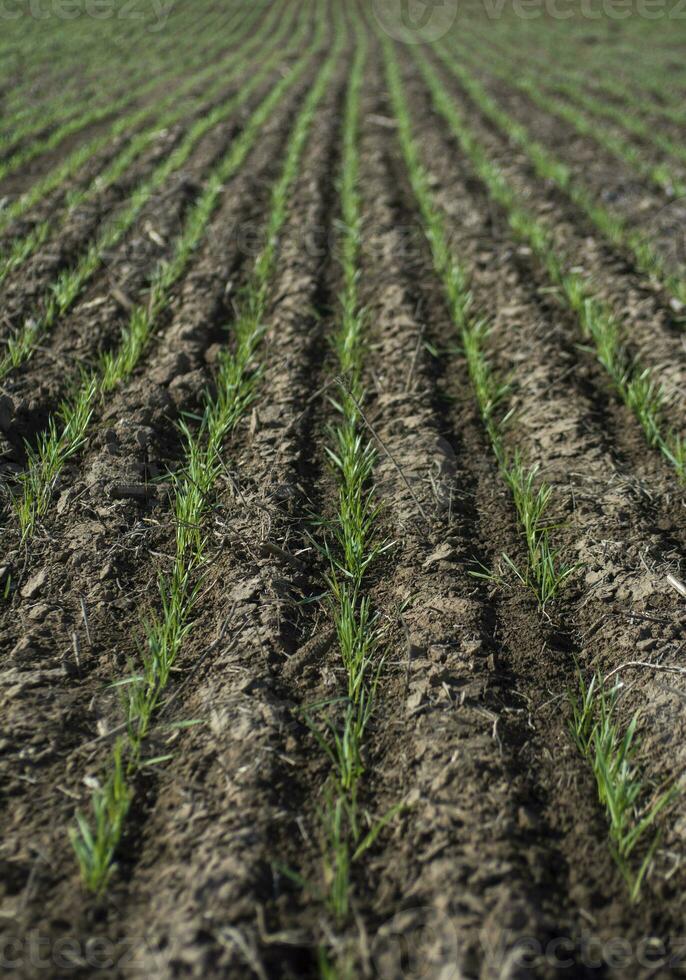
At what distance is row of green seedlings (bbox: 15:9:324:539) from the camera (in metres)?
2.84

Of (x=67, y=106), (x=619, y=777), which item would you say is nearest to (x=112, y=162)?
(x=67, y=106)

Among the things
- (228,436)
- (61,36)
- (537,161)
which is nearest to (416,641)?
(228,436)

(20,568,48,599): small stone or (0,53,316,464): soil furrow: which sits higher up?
(0,53,316,464): soil furrow

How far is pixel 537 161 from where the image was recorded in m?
7.47

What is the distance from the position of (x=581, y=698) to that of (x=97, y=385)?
2619mm

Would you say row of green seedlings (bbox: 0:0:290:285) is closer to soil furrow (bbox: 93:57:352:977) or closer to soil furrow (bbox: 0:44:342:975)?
soil furrow (bbox: 0:44:342:975)

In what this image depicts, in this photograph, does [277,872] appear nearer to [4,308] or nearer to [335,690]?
[335,690]

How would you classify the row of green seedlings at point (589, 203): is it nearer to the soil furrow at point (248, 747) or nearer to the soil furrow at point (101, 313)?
the soil furrow at point (248, 747)

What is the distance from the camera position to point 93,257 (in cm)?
496

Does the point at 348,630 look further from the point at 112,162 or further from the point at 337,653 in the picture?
the point at 112,162

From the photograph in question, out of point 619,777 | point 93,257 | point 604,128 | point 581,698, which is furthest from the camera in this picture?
point 604,128

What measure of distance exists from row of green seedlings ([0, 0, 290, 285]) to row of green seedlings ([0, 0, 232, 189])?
0.42 m

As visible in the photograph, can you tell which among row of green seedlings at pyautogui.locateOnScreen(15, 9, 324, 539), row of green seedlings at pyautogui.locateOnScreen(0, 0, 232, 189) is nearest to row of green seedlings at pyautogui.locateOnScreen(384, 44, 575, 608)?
row of green seedlings at pyautogui.locateOnScreen(15, 9, 324, 539)

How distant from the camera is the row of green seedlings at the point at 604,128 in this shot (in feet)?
23.6
